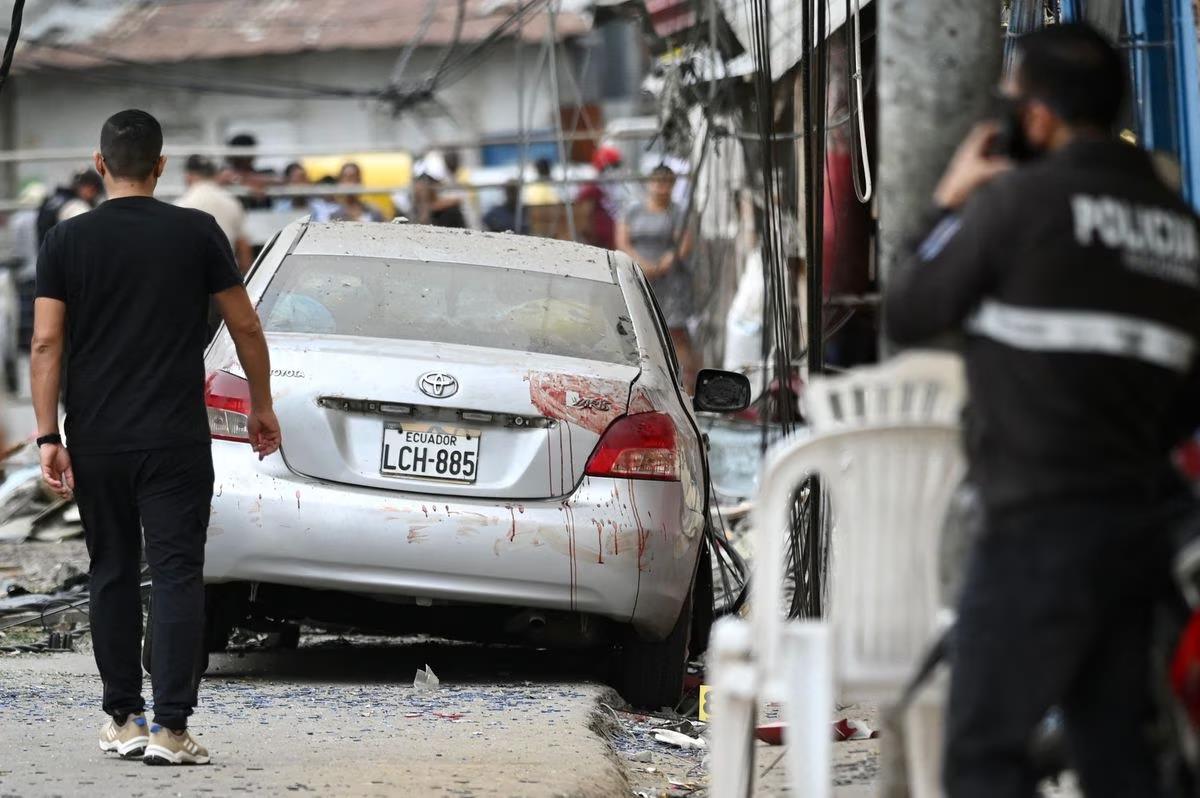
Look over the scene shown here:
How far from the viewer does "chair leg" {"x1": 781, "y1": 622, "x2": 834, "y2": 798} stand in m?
3.94

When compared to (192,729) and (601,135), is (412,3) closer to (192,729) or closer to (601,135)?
(601,135)

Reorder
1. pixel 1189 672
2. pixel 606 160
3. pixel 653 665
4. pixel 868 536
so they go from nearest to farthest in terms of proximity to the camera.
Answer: pixel 1189 672 → pixel 868 536 → pixel 653 665 → pixel 606 160

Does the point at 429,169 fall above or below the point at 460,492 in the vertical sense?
above

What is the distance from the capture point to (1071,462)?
11.1 ft

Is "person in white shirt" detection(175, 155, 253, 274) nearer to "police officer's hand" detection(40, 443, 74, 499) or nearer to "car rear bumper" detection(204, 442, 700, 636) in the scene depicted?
"car rear bumper" detection(204, 442, 700, 636)

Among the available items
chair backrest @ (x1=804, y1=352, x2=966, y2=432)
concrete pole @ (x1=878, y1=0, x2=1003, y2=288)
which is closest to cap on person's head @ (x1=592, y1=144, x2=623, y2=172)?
concrete pole @ (x1=878, y1=0, x2=1003, y2=288)

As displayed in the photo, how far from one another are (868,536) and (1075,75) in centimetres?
105

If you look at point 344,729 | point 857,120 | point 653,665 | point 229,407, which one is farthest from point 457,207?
point 344,729

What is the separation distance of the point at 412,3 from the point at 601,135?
73.8 ft

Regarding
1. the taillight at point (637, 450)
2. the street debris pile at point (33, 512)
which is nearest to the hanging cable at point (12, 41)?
the taillight at point (637, 450)

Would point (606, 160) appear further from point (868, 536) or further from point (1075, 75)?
point (1075, 75)

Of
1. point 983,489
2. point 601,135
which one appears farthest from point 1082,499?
point 601,135

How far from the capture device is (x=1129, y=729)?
3408 mm

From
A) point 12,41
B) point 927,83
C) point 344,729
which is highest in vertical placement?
point 12,41
